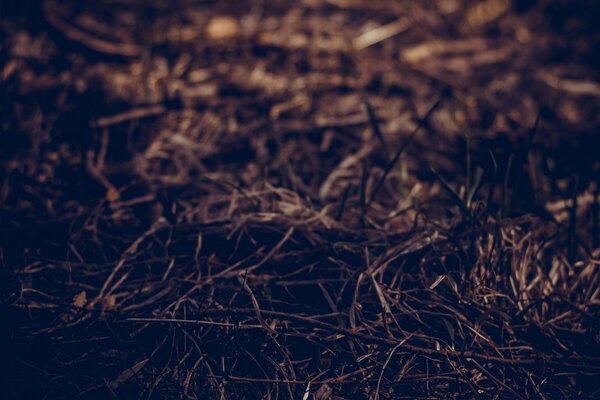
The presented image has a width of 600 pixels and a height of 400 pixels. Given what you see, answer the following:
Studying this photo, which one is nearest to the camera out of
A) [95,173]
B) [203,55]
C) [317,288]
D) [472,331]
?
[472,331]

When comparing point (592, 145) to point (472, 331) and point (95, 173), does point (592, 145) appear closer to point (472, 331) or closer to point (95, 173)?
point (472, 331)

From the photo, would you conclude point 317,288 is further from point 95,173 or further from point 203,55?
point 203,55

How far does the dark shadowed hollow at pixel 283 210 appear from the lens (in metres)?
1.07

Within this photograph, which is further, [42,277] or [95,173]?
[95,173]

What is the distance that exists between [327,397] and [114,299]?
566mm

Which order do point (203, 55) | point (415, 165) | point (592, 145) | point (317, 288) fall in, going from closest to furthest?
point (317, 288) → point (415, 165) → point (592, 145) → point (203, 55)

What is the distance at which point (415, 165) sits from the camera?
1728mm

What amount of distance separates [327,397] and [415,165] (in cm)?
96

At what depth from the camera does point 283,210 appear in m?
1.39

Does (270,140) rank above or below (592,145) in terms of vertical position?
above

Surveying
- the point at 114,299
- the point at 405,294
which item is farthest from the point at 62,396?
the point at 405,294

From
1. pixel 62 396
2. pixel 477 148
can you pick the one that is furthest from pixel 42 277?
pixel 477 148

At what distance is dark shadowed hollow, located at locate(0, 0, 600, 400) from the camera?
1.07m

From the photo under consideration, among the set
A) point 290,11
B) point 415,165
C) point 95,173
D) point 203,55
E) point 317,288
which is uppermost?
point 290,11
